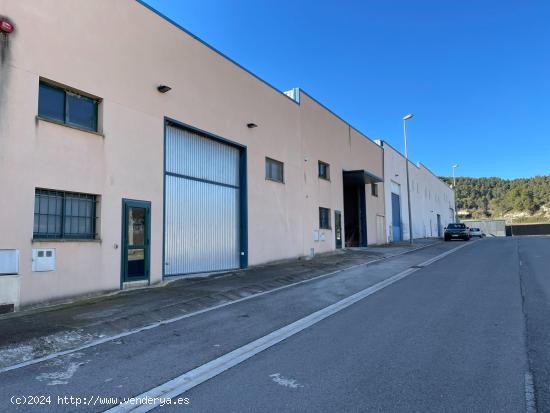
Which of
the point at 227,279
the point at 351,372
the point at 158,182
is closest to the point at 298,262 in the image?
the point at 227,279

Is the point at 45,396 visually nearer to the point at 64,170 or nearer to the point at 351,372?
the point at 351,372

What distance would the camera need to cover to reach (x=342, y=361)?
572cm

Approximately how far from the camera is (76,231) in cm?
1072

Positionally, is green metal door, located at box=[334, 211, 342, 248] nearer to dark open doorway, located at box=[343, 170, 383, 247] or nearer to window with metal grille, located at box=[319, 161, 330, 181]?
window with metal grille, located at box=[319, 161, 330, 181]

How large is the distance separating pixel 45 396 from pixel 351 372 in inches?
133

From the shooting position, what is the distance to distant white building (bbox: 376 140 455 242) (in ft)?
125

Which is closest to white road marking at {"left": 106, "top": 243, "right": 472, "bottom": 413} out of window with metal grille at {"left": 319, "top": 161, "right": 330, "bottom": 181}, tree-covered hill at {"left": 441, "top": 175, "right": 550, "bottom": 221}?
window with metal grille at {"left": 319, "top": 161, "right": 330, "bottom": 181}

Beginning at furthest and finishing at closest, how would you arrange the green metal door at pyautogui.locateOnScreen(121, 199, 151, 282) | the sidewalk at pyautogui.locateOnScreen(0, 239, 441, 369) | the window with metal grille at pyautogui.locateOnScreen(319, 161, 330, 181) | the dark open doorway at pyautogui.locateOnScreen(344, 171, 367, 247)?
1. the dark open doorway at pyautogui.locateOnScreen(344, 171, 367, 247)
2. the window with metal grille at pyautogui.locateOnScreen(319, 161, 330, 181)
3. the green metal door at pyautogui.locateOnScreen(121, 199, 151, 282)
4. the sidewalk at pyautogui.locateOnScreen(0, 239, 441, 369)

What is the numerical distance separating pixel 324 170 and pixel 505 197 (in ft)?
388

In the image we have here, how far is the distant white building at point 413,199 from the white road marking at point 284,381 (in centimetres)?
3205

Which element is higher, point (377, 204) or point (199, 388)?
point (377, 204)

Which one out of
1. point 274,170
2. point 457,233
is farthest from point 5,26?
point 457,233

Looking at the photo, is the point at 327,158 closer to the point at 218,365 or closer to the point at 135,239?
the point at 135,239

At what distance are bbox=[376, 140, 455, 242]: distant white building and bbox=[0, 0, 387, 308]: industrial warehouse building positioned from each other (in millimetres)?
19536
